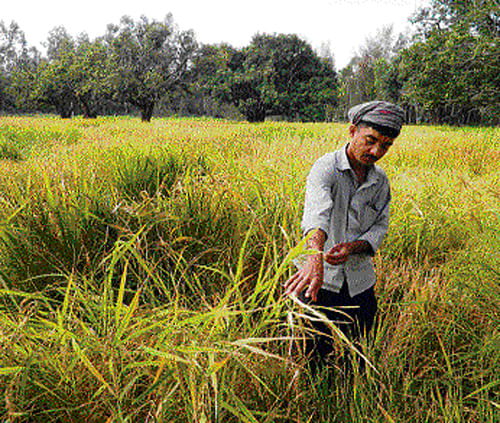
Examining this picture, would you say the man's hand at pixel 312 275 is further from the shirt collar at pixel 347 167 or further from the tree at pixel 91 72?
the tree at pixel 91 72

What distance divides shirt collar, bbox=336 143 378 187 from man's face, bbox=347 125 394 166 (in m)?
0.03

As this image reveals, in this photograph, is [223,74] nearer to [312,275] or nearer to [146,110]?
[146,110]

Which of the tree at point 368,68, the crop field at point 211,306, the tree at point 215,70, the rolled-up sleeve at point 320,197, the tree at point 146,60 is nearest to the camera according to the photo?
the crop field at point 211,306

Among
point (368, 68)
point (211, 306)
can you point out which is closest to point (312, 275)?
point (211, 306)

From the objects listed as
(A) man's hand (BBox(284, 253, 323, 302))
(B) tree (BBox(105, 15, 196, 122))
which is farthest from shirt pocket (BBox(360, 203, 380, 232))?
(B) tree (BBox(105, 15, 196, 122))

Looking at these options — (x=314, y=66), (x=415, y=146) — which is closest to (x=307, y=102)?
(x=314, y=66)

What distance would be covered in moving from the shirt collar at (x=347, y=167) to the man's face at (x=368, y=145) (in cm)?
3

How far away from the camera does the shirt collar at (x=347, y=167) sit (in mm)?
1229

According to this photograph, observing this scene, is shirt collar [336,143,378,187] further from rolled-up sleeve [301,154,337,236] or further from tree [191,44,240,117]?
tree [191,44,240,117]

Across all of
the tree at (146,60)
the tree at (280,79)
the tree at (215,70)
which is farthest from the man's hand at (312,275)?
the tree at (280,79)

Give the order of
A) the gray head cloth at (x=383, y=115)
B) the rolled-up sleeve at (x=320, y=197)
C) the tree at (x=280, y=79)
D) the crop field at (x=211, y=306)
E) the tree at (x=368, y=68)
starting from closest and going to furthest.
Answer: the crop field at (x=211, y=306), the rolled-up sleeve at (x=320, y=197), the gray head cloth at (x=383, y=115), the tree at (x=280, y=79), the tree at (x=368, y=68)

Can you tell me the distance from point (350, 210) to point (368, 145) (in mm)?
241

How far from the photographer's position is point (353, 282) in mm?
1294

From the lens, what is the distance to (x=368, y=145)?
3.90ft
